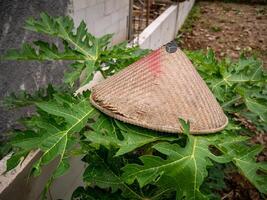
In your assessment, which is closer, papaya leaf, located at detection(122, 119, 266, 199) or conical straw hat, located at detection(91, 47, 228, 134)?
papaya leaf, located at detection(122, 119, 266, 199)

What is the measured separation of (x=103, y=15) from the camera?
14.4 ft

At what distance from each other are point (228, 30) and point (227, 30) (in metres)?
0.03

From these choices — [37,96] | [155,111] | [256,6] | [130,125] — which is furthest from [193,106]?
[256,6]

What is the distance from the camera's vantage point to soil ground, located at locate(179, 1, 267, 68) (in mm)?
7684

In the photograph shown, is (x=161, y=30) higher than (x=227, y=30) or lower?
higher

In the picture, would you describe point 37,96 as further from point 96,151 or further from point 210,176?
point 210,176

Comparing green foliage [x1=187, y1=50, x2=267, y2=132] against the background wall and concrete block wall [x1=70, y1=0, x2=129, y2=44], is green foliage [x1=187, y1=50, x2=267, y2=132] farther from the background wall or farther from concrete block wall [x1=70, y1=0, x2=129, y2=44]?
concrete block wall [x1=70, y1=0, x2=129, y2=44]

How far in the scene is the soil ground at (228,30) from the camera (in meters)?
7.68

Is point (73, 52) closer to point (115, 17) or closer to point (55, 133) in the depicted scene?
point (55, 133)

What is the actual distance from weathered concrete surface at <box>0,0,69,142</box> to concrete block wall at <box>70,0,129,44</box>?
1.90ft

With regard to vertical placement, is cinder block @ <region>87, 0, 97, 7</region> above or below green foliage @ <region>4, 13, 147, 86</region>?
below

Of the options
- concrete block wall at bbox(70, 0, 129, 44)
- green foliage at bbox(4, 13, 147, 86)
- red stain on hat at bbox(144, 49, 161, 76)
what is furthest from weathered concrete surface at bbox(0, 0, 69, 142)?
red stain on hat at bbox(144, 49, 161, 76)

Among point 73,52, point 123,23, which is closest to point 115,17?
point 123,23

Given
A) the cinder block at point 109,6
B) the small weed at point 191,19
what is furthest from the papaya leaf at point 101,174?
the small weed at point 191,19
